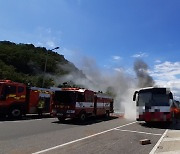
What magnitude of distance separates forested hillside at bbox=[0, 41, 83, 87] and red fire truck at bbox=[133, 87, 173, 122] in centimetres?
5003

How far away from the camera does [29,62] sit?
7962 cm

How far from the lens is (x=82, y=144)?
35.6 ft

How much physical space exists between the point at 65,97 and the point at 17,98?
382 cm

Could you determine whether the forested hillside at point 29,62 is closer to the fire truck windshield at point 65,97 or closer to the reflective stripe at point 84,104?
the reflective stripe at point 84,104

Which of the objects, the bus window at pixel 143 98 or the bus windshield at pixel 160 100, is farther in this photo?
the bus window at pixel 143 98

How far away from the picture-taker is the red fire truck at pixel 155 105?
1953 cm

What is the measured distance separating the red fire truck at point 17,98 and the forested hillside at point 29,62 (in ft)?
150

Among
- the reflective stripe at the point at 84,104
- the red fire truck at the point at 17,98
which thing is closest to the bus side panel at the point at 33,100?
the red fire truck at the point at 17,98

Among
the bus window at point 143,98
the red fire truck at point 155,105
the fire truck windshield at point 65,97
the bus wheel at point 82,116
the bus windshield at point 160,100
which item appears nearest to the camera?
the red fire truck at point 155,105

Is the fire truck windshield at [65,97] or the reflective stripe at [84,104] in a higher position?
the fire truck windshield at [65,97]

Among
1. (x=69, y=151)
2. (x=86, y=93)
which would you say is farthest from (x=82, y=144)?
(x=86, y=93)

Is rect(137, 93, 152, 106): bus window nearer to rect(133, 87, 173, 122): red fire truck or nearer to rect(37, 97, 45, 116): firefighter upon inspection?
rect(133, 87, 173, 122): red fire truck

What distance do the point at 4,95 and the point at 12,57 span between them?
65653 millimetres

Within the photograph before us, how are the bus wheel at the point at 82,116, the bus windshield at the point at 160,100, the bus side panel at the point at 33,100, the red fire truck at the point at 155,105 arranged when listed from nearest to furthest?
the red fire truck at the point at 155,105 < the bus windshield at the point at 160,100 < the bus wheel at the point at 82,116 < the bus side panel at the point at 33,100
